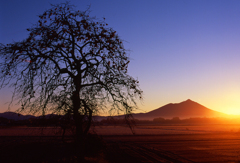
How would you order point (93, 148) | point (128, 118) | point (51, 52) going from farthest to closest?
1. point (93, 148)
2. point (128, 118)
3. point (51, 52)

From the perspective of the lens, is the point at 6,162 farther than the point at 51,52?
Yes

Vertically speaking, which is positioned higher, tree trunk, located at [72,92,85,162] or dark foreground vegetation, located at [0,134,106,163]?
tree trunk, located at [72,92,85,162]

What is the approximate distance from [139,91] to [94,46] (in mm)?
2395

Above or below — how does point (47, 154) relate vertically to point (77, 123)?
below

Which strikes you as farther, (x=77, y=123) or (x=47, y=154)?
(x=47, y=154)

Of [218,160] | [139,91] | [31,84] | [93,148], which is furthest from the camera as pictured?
[218,160]

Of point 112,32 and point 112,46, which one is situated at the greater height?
point 112,32

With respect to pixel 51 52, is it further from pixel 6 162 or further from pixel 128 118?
pixel 6 162

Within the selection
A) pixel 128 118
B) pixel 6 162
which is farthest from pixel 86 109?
pixel 6 162

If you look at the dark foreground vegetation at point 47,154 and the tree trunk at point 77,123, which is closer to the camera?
the tree trunk at point 77,123

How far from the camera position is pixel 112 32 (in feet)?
25.0

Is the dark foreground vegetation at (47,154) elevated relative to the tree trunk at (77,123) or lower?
lower

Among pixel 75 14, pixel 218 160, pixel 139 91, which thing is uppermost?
pixel 75 14

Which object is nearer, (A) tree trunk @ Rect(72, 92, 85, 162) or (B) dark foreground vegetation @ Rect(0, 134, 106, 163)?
(A) tree trunk @ Rect(72, 92, 85, 162)
